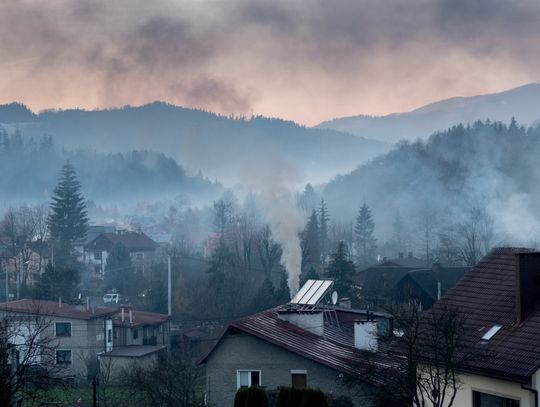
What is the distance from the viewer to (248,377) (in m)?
25.8

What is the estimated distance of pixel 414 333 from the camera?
1791 cm

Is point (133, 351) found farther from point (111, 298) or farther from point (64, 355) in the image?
point (111, 298)

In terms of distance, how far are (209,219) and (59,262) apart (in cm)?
7187

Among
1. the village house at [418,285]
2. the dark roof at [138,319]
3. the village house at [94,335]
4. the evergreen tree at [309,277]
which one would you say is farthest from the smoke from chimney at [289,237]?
the village house at [94,335]

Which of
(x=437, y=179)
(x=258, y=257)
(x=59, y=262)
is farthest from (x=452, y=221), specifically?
(x=59, y=262)

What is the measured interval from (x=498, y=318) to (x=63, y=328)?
2866cm

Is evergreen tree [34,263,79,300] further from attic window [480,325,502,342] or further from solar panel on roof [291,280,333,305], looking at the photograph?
attic window [480,325,502,342]

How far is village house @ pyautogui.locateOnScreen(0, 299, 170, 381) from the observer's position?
42250 millimetres

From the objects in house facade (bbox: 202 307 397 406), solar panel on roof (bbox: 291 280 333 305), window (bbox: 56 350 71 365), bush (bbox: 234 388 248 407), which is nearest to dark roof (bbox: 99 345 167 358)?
window (bbox: 56 350 71 365)

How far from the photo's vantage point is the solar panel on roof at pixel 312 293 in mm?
28983

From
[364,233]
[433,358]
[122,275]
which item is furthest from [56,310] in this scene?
[364,233]

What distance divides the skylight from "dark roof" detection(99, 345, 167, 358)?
84.8 feet

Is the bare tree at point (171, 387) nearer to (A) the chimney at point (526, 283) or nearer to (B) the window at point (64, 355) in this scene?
(A) the chimney at point (526, 283)

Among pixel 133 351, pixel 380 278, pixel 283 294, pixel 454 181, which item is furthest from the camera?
pixel 454 181
